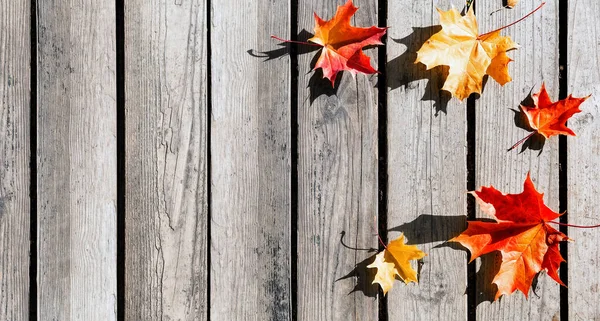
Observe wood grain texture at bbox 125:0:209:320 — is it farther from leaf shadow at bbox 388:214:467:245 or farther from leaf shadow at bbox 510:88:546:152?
leaf shadow at bbox 510:88:546:152

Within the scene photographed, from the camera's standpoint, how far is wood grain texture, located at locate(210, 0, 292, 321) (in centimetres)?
131

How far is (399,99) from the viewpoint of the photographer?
1309 mm

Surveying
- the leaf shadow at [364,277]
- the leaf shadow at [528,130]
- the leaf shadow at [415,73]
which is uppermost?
the leaf shadow at [415,73]

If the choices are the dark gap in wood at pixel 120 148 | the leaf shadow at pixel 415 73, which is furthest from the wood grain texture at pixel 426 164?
the dark gap in wood at pixel 120 148

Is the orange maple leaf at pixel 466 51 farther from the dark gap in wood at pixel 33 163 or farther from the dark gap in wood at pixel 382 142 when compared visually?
the dark gap in wood at pixel 33 163

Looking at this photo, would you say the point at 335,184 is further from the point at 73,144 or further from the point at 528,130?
the point at 73,144

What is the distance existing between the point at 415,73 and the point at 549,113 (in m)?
0.36

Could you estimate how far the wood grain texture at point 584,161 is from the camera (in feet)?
4.25

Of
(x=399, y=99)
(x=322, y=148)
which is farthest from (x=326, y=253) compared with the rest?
(x=399, y=99)

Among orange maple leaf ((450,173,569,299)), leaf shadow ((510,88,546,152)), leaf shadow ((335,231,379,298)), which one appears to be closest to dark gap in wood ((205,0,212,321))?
leaf shadow ((335,231,379,298))

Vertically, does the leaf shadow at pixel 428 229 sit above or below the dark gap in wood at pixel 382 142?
below

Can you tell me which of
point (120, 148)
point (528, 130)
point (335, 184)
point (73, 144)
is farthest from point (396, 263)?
point (73, 144)

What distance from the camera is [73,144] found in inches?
51.8

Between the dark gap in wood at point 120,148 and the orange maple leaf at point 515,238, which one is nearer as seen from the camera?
the orange maple leaf at point 515,238
